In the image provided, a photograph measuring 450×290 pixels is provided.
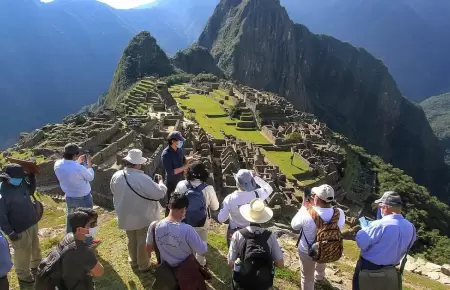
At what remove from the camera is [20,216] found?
6.59 m

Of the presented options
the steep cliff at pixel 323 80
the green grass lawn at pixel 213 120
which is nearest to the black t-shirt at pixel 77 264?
the green grass lawn at pixel 213 120

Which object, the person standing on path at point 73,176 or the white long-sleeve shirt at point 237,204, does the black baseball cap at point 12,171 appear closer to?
the person standing on path at point 73,176

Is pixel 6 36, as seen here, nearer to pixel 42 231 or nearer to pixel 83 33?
pixel 83 33

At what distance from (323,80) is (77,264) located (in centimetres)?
18137

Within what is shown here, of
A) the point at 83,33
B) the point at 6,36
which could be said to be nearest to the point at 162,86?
the point at 6,36

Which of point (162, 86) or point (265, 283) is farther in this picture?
point (162, 86)

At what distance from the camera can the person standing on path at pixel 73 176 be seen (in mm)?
7012

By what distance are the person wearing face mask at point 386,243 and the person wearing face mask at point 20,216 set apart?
189 inches

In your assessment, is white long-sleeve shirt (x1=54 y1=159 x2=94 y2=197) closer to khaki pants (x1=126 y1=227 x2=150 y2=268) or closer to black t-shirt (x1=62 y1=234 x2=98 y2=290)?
khaki pants (x1=126 y1=227 x2=150 y2=268)

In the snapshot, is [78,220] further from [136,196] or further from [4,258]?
[136,196]

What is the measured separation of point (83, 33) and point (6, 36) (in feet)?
126

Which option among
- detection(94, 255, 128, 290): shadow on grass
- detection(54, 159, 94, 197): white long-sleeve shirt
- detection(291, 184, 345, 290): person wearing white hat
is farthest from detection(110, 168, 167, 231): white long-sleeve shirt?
detection(291, 184, 345, 290): person wearing white hat

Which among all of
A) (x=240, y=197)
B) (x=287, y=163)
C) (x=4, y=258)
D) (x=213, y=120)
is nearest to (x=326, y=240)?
(x=240, y=197)

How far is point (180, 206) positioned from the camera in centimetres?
539
